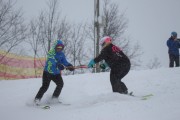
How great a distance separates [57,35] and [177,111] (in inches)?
855

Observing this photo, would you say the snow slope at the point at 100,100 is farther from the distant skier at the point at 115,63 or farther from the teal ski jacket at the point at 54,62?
the teal ski jacket at the point at 54,62

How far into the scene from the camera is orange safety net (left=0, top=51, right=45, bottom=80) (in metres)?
16.3

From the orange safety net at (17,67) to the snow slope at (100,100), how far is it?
5.70m

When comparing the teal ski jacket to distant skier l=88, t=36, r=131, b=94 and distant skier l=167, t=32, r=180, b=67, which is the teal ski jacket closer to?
distant skier l=88, t=36, r=131, b=94

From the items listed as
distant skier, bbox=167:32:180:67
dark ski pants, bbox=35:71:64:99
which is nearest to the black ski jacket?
dark ski pants, bbox=35:71:64:99

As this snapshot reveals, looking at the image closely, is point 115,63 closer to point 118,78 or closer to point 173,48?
point 118,78

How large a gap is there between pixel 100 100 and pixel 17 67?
1104cm

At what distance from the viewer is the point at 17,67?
54.9 feet

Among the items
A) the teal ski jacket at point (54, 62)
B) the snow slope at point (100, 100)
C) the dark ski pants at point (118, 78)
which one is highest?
the teal ski jacket at point (54, 62)

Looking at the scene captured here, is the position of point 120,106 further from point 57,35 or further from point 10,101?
point 57,35

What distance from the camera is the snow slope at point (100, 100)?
207 inches

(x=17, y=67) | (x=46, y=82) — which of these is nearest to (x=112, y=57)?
(x=46, y=82)

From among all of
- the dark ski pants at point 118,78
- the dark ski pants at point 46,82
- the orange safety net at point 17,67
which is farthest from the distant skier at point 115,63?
the orange safety net at point 17,67

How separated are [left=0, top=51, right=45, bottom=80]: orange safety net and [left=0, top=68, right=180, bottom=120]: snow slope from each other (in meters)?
5.70
